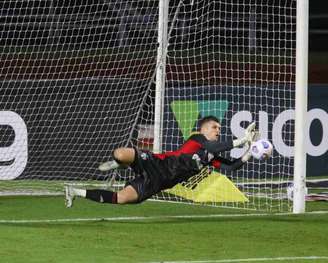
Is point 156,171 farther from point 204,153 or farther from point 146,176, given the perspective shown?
point 204,153

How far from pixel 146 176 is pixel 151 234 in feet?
2.92

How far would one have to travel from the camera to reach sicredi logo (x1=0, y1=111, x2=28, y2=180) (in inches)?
596

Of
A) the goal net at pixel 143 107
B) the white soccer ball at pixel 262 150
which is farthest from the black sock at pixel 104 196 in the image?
the goal net at pixel 143 107

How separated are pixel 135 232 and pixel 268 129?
6.16 m

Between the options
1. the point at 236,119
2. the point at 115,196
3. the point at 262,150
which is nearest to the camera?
the point at 262,150

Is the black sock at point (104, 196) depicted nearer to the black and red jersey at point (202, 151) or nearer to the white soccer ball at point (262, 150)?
the black and red jersey at point (202, 151)

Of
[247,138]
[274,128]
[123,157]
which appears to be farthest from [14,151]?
[247,138]

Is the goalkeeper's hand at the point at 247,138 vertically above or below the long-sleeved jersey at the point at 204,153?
above

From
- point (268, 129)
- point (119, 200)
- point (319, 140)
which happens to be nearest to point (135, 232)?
point (119, 200)

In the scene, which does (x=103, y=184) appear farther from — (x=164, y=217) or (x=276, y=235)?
(x=276, y=235)

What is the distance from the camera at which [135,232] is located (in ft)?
33.7

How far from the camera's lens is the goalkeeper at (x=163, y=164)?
1077 cm

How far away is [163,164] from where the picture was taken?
10953mm

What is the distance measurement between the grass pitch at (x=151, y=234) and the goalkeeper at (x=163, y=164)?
1.05 feet
